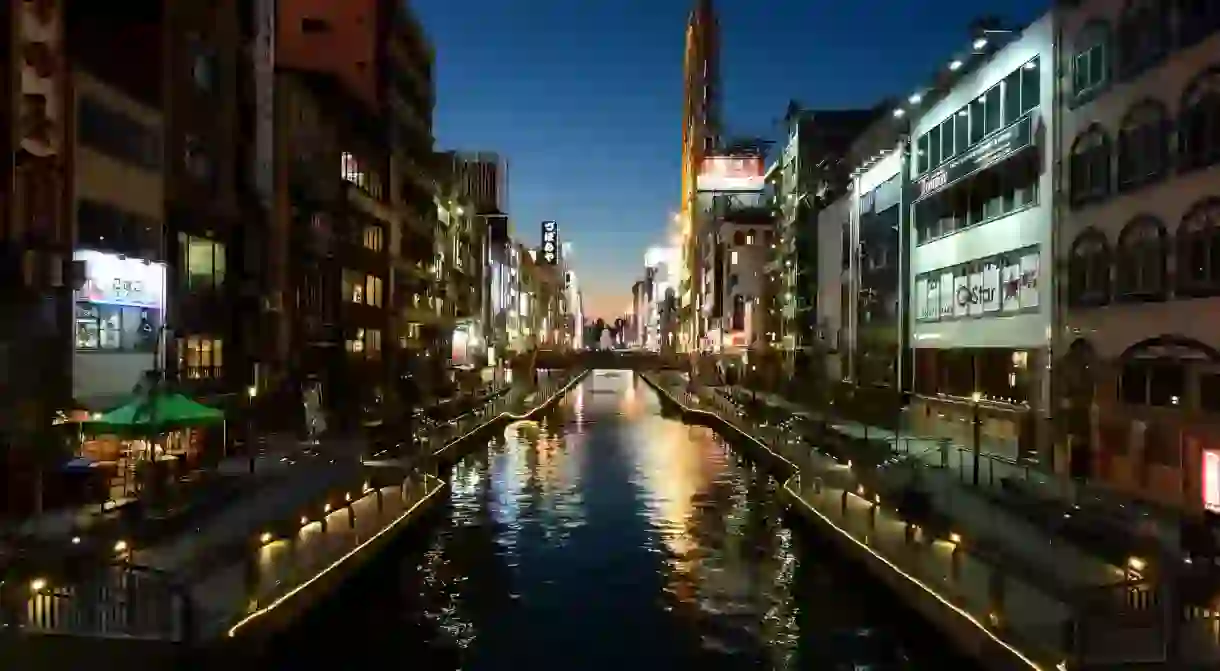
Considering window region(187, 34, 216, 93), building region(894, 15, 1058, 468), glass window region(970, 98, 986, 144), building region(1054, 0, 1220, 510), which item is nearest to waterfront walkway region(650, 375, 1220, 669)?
building region(1054, 0, 1220, 510)

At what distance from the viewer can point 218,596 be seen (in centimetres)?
2039

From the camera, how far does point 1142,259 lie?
3503 centimetres

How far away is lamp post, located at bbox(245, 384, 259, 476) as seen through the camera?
39844 millimetres

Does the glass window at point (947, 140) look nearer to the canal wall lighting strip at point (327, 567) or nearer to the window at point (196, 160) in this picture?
the canal wall lighting strip at point (327, 567)

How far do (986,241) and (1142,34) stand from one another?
15746 mm

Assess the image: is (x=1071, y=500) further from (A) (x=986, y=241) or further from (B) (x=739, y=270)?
(B) (x=739, y=270)

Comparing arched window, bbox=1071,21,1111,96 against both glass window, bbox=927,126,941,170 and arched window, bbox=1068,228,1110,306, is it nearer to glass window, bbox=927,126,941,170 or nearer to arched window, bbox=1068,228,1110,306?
arched window, bbox=1068,228,1110,306

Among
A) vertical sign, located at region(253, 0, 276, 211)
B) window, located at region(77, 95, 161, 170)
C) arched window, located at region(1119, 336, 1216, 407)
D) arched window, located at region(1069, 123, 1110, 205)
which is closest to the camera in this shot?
arched window, located at region(1119, 336, 1216, 407)

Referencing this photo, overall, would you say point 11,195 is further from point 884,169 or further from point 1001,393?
point 884,169

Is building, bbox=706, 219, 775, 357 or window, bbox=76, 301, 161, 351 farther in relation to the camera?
building, bbox=706, 219, 775, 357

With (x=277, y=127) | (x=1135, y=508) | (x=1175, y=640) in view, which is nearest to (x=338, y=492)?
(x=1135, y=508)

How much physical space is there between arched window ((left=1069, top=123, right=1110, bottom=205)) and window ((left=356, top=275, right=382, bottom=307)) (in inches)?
2037

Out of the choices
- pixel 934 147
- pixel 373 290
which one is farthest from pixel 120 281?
pixel 373 290

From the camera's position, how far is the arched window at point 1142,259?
111ft
